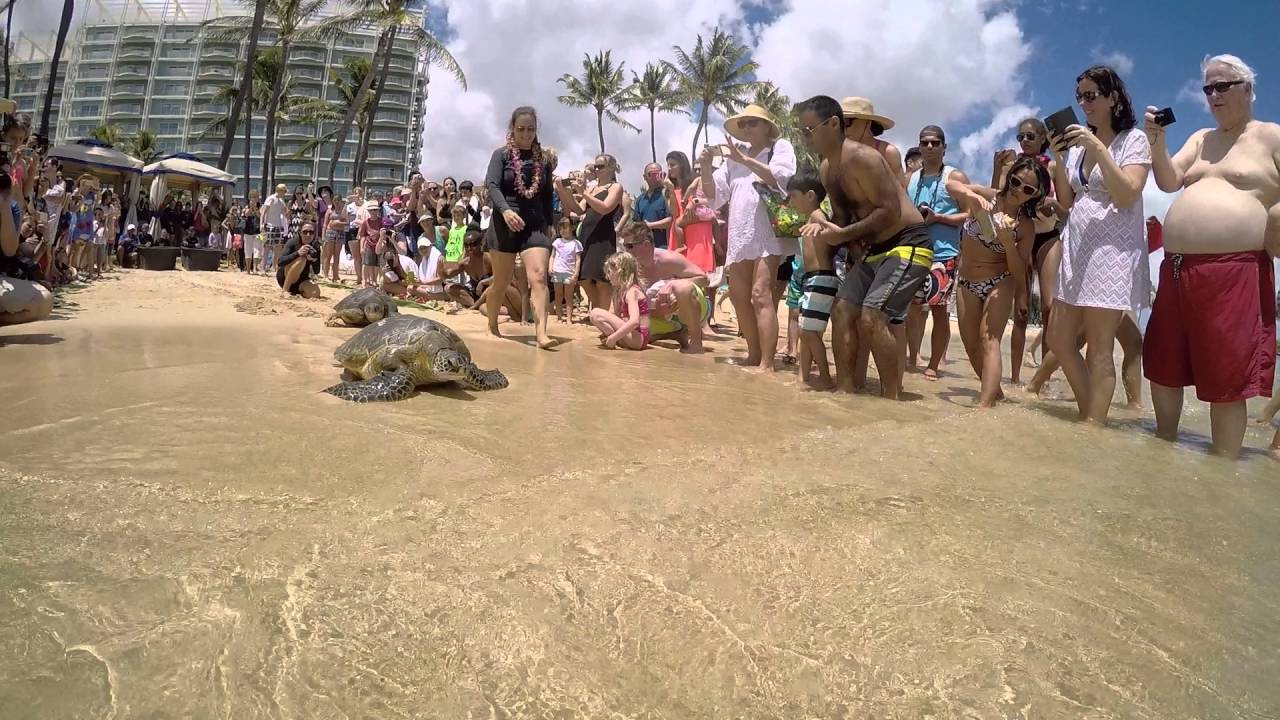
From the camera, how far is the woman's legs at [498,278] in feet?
19.9

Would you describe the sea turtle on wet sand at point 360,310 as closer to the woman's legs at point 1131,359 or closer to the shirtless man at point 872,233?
the shirtless man at point 872,233

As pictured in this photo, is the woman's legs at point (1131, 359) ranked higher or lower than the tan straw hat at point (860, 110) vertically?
lower

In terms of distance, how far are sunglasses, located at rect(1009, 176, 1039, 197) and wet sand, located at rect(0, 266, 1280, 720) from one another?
180cm

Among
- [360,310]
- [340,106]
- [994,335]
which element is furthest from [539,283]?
[340,106]

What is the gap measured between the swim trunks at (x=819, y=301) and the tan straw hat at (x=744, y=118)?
3.82ft

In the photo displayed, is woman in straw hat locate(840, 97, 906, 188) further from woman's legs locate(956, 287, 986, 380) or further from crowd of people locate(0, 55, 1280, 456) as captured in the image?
woman's legs locate(956, 287, 986, 380)

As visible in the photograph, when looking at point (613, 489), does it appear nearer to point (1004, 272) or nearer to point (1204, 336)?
point (1204, 336)

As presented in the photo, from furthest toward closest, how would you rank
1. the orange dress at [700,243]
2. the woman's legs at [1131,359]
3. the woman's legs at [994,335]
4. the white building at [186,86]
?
the white building at [186,86]
the orange dress at [700,243]
the woman's legs at [1131,359]
the woman's legs at [994,335]

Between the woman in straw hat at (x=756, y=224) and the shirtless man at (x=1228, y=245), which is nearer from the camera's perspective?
the shirtless man at (x=1228, y=245)

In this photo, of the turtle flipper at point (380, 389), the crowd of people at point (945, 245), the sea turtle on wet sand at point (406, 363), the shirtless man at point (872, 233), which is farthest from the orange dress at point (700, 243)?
the turtle flipper at point (380, 389)

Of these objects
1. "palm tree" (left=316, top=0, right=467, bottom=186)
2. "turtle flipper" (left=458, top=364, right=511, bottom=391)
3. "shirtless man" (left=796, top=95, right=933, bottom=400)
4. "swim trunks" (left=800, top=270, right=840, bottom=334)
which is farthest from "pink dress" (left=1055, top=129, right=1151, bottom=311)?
"palm tree" (left=316, top=0, right=467, bottom=186)

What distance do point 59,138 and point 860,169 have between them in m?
104

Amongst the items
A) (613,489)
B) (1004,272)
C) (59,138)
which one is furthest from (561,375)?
(59,138)

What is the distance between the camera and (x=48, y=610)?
51.0 inches
